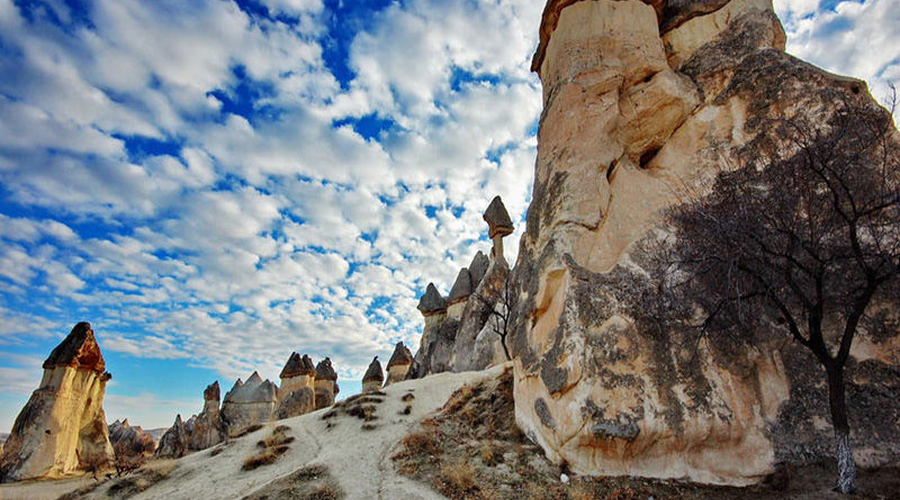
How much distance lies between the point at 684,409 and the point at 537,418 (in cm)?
299

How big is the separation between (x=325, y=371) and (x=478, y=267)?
13551 millimetres

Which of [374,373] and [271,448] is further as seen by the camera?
[374,373]

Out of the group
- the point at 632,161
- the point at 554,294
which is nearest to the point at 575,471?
the point at 554,294

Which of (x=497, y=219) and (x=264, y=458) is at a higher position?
(x=497, y=219)

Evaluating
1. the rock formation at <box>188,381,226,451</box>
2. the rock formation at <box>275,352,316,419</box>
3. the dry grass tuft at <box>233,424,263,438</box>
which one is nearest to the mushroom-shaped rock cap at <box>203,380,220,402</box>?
the rock formation at <box>188,381,226,451</box>

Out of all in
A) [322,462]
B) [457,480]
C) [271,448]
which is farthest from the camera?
[271,448]

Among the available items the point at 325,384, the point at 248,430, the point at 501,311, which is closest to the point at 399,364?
the point at 325,384

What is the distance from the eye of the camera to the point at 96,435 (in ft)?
56.7

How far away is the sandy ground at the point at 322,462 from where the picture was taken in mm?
8945

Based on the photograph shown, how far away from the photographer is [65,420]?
51.0ft

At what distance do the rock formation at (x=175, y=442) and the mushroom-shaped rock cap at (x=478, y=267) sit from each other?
21.4 metres

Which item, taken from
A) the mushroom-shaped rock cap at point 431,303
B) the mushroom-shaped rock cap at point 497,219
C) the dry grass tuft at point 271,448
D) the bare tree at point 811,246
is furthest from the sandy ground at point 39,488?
the mushroom-shaped rock cap at point 497,219

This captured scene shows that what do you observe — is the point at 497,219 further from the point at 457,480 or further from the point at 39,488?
the point at 39,488

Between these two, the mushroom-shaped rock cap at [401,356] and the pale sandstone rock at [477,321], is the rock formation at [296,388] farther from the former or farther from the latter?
the pale sandstone rock at [477,321]
